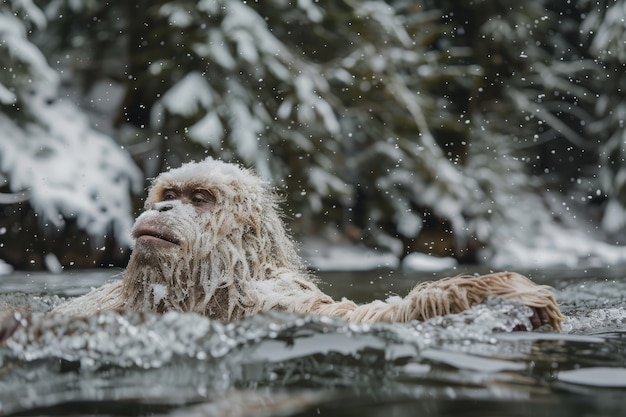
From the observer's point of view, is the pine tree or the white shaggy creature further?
the pine tree

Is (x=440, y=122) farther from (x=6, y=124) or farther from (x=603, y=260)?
(x=6, y=124)

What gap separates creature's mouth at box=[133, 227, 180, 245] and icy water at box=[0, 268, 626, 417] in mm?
688

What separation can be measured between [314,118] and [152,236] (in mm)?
6038

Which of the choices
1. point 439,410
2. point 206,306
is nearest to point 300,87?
point 206,306

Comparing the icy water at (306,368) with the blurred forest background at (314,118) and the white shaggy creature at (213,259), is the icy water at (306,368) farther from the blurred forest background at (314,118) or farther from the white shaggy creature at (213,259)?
the blurred forest background at (314,118)

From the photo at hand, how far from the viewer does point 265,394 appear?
2180 millimetres

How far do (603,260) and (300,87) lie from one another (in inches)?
197

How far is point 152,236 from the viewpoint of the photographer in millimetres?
3496

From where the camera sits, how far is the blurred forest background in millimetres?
8797

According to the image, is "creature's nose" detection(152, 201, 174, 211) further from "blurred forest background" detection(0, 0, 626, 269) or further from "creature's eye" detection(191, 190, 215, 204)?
"blurred forest background" detection(0, 0, 626, 269)

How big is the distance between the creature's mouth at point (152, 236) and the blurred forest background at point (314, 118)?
510cm

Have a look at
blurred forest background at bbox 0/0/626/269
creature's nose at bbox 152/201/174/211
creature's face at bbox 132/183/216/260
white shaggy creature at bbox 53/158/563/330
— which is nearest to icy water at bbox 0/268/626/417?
white shaggy creature at bbox 53/158/563/330

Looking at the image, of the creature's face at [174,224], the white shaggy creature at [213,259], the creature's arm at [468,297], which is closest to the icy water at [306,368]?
the creature's arm at [468,297]

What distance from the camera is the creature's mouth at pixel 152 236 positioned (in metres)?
3.48
